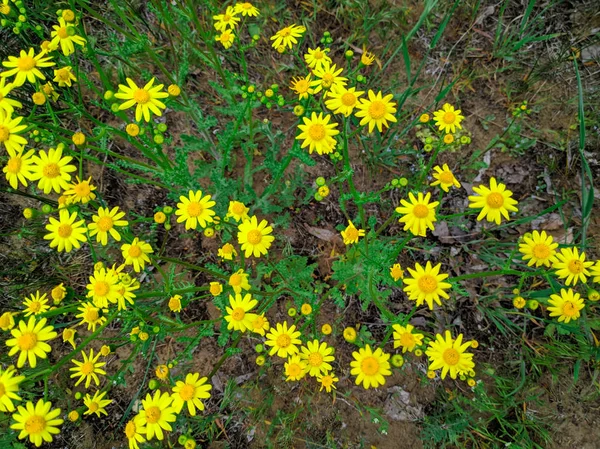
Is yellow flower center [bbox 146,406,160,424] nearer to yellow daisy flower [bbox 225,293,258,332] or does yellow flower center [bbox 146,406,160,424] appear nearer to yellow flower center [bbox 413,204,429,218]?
yellow daisy flower [bbox 225,293,258,332]

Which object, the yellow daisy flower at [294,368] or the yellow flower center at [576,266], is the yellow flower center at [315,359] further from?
the yellow flower center at [576,266]

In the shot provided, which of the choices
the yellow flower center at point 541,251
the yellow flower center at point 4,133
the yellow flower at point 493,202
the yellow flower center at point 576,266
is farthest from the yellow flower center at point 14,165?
the yellow flower center at point 576,266

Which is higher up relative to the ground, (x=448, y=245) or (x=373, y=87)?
(x=373, y=87)

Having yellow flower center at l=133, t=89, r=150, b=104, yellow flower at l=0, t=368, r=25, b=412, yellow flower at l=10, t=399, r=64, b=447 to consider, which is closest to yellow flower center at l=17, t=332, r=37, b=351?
yellow flower at l=0, t=368, r=25, b=412

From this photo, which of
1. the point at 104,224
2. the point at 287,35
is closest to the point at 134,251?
the point at 104,224

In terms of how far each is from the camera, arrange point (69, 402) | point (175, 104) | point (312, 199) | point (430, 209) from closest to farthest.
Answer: point (430, 209)
point (175, 104)
point (69, 402)
point (312, 199)

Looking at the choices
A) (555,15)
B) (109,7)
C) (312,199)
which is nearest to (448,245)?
(312,199)

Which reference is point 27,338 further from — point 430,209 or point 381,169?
point 381,169
